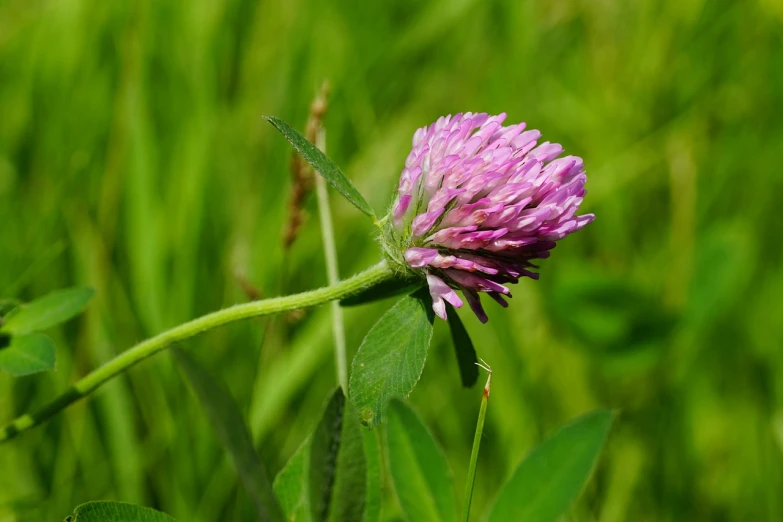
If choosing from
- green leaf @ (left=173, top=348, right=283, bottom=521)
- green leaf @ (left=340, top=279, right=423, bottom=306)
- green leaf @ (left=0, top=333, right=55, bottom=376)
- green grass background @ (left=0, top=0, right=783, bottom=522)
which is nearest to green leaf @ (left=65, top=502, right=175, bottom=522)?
green leaf @ (left=173, top=348, right=283, bottom=521)

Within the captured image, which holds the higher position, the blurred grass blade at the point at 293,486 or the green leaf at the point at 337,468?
the blurred grass blade at the point at 293,486

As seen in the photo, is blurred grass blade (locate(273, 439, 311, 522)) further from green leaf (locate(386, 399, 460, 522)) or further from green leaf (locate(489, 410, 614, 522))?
green leaf (locate(489, 410, 614, 522))

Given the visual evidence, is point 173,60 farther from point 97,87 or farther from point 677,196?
point 677,196

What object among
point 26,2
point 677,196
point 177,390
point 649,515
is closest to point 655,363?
point 649,515

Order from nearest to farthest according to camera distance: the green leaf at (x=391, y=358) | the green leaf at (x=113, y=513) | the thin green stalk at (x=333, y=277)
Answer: the green leaf at (x=113, y=513), the green leaf at (x=391, y=358), the thin green stalk at (x=333, y=277)

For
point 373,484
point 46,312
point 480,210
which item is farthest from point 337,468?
point 46,312

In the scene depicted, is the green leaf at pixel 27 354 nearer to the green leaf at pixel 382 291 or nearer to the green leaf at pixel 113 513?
the green leaf at pixel 113 513

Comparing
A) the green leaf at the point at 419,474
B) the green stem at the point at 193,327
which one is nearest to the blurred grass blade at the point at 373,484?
the green leaf at the point at 419,474

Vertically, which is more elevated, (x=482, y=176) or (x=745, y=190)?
(x=745, y=190)
